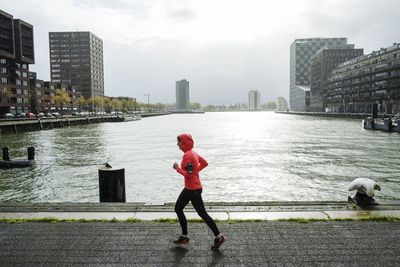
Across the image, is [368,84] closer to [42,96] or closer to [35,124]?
[35,124]

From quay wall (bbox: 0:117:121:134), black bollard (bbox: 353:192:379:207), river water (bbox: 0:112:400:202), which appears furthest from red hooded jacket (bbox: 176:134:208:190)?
quay wall (bbox: 0:117:121:134)

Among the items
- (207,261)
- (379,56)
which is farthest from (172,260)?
(379,56)

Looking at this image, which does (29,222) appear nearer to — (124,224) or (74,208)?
(74,208)

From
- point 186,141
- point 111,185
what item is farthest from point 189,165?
point 111,185

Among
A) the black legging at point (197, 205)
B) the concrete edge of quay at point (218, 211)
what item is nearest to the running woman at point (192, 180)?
the black legging at point (197, 205)

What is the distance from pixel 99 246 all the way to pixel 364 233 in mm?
5955

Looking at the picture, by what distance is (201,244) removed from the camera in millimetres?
7473

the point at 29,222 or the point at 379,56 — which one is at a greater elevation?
the point at 379,56

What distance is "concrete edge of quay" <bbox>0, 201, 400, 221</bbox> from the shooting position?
9.00 m

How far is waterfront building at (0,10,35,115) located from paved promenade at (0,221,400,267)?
378 ft

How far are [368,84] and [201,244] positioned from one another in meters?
159

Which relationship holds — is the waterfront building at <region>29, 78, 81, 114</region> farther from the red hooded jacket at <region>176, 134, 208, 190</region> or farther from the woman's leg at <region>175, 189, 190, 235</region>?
the red hooded jacket at <region>176, 134, 208, 190</region>

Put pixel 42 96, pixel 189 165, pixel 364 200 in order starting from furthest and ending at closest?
1. pixel 42 96
2. pixel 364 200
3. pixel 189 165

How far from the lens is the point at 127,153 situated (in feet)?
119
